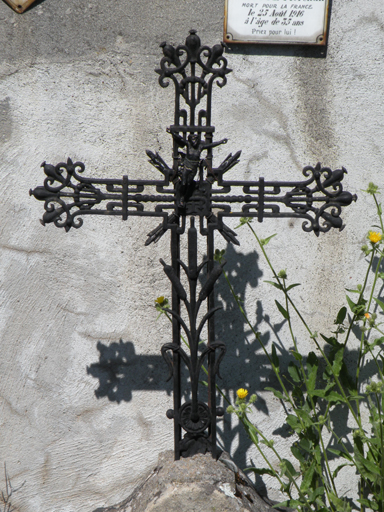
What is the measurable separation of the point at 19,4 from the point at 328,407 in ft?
4.73

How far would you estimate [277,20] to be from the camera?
1534 mm

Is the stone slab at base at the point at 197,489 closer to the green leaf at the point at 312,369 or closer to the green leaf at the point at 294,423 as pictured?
the green leaf at the point at 294,423

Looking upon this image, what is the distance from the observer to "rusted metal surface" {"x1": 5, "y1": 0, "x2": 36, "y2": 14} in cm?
151

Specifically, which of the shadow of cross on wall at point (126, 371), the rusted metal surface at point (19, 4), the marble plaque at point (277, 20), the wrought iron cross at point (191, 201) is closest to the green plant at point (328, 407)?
the wrought iron cross at point (191, 201)

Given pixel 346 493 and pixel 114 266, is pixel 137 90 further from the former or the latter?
pixel 346 493

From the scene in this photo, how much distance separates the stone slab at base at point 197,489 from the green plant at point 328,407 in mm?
90

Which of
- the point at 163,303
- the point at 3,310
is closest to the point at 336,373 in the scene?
the point at 163,303

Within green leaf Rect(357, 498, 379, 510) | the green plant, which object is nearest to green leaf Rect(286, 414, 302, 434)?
the green plant

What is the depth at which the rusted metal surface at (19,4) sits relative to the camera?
59.5 inches

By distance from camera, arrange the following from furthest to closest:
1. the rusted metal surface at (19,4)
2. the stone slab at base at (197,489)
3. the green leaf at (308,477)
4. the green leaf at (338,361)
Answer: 1. the rusted metal surface at (19,4)
2. the green leaf at (338,361)
3. the green leaf at (308,477)
4. the stone slab at base at (197,489)

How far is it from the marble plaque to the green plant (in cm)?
52

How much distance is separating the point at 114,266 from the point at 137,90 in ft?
1.73

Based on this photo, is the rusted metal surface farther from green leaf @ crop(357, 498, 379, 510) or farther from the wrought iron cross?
green leaf @ crop(357, 498, 379, 510)

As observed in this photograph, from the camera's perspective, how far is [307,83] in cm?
156
